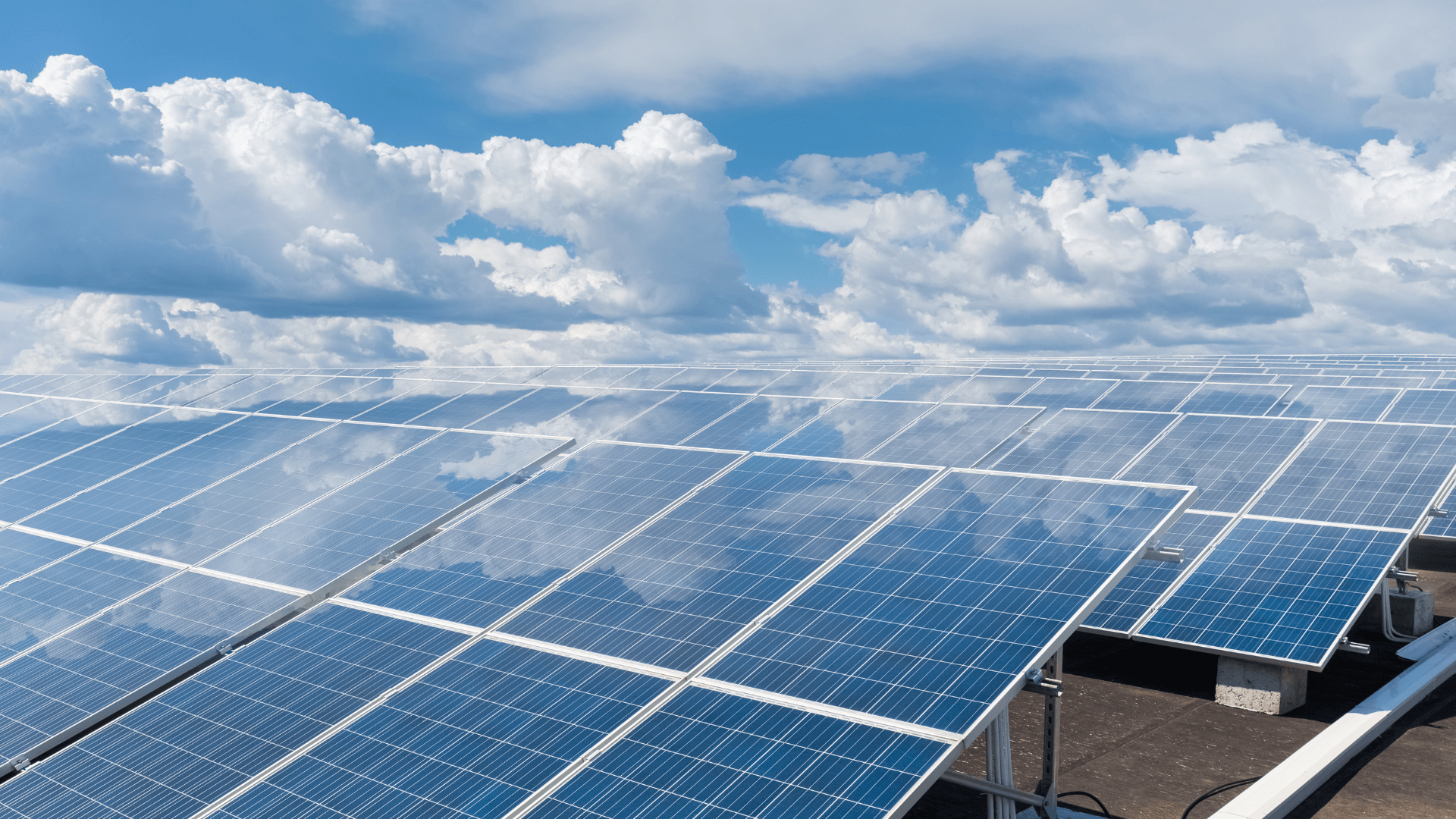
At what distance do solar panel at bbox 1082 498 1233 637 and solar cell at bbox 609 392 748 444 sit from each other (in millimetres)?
9045

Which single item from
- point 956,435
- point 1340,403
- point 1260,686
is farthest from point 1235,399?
point 1260,686

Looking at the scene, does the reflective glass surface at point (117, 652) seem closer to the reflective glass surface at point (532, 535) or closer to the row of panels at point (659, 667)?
the row of panels at point (659, 667)

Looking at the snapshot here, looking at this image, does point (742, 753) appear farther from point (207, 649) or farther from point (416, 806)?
point (207, 649)

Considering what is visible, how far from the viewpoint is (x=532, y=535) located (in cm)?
1391

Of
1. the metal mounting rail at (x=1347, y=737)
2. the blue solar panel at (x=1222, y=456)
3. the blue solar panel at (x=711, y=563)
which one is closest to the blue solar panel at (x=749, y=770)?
the blue solar panel at (x=711, y=563)

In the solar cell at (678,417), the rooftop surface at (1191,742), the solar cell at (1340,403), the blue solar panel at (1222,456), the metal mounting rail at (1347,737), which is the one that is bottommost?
the rooftop surface at (1191,742)

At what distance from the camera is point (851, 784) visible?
7836mm

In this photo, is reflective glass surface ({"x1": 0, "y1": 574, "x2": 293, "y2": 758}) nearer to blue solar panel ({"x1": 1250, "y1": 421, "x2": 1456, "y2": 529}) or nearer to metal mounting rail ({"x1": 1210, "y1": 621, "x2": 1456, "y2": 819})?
metal mounting rail ({"x1": 1210, "y1": 621, "x2": 1456, "y2": 819})

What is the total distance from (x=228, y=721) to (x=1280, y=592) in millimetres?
17393

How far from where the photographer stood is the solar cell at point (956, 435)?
19.0 m

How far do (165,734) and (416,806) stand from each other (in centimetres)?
406

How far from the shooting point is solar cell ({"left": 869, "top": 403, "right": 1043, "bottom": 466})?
1900 cm

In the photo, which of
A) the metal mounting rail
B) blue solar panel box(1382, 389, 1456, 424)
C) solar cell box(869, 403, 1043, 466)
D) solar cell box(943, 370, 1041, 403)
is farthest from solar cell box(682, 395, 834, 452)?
blue solar panel box(1382, 389, 1456, 424)

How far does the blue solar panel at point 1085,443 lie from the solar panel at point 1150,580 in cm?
183
